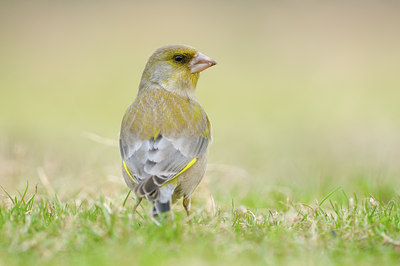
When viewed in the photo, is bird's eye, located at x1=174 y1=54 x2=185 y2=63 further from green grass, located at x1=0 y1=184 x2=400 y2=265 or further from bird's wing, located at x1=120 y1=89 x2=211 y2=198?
green grass, located at x1=0 y1=184 x2=400 y2=265

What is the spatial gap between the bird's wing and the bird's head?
0.43 metres

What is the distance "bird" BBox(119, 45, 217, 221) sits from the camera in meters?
4.90

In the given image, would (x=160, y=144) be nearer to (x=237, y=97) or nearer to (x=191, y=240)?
(x=191, y=240)

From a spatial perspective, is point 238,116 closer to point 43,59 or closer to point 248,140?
point 248,140

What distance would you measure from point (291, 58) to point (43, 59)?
27.7 ft

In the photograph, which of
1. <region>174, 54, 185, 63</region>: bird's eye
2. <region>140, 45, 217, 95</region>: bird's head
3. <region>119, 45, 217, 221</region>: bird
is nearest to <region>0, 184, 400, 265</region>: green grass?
<region>119, 45, 217, 221</region>: bird

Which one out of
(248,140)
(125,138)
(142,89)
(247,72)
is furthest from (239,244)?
(247,72)

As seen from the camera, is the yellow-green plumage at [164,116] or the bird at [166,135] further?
the yellow-green plumage at [164,116]

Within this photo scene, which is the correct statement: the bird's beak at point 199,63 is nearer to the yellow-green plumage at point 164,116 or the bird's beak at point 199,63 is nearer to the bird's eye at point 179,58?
the bird's eye at point 179,58

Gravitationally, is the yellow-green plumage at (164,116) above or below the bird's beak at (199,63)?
below

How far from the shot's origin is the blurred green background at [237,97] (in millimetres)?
7477

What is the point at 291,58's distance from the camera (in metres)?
20.2

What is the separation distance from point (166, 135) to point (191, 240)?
55.7 inches

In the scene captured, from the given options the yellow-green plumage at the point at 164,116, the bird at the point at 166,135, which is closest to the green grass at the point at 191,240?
the bird at the point at 166,135
